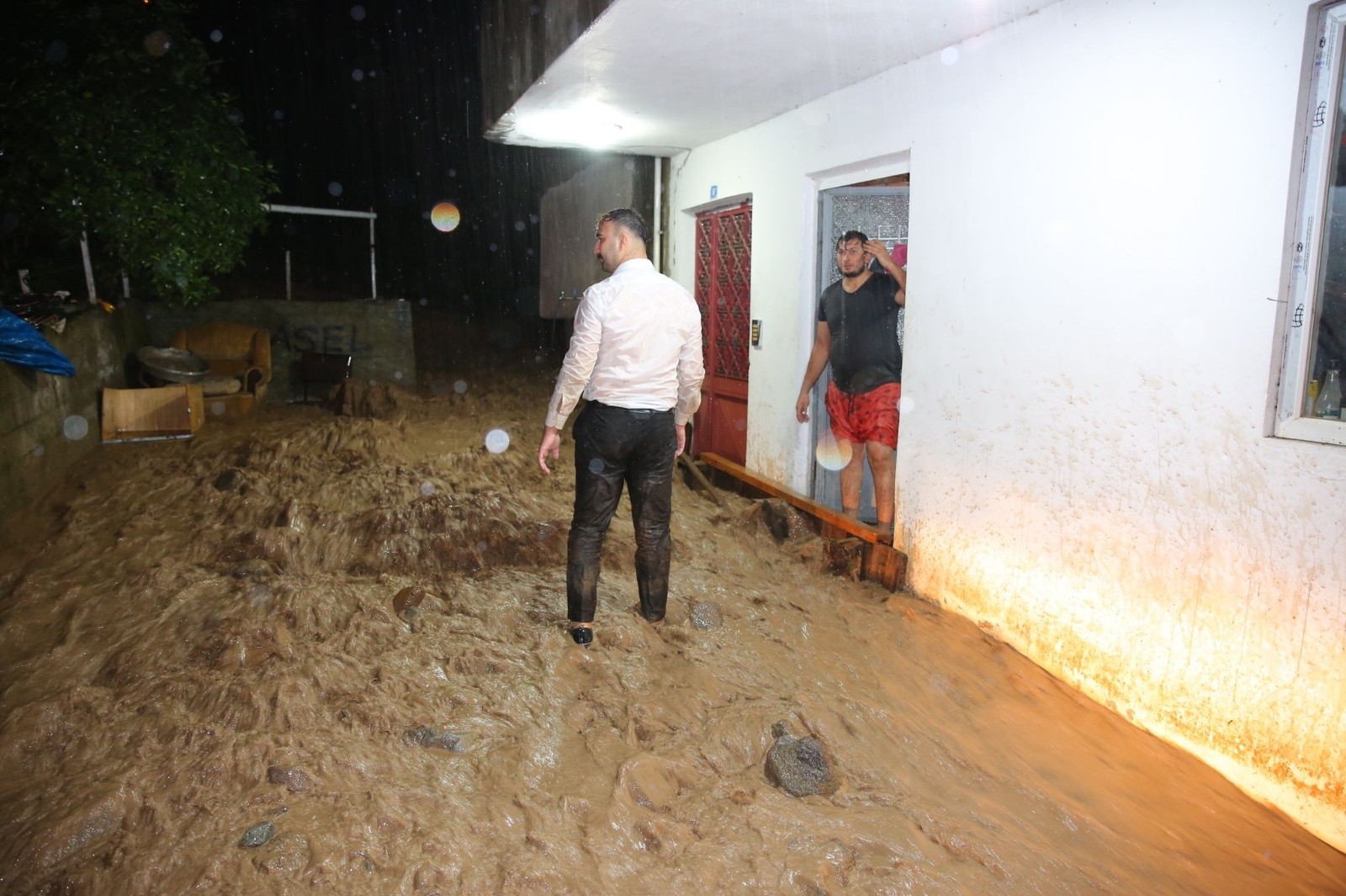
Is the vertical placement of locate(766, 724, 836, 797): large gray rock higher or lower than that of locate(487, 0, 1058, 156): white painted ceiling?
lower

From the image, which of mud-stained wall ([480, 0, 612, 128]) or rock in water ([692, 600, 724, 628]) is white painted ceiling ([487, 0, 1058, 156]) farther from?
rock in water ([692, 600, 724, 628])

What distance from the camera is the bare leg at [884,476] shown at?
552 centimetres

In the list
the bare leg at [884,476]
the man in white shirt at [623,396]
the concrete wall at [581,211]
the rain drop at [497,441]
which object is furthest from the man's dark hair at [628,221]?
the concrete wall at [581,211]

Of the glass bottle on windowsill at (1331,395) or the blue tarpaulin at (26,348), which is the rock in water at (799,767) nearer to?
the glass bottle on windowsill at (1331,395)

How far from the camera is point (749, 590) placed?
521cm

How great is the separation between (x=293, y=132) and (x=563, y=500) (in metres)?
17.2

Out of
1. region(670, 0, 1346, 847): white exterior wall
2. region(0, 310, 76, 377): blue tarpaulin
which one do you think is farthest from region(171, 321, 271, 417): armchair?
region(670, 0, 1346, 847): white exterior wall

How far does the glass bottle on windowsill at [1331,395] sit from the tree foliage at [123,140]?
808 cm

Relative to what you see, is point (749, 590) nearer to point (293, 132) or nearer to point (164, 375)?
point (164, 375)

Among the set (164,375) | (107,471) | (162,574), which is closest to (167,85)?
(164,375)

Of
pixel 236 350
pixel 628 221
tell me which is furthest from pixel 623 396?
pixel 236 350

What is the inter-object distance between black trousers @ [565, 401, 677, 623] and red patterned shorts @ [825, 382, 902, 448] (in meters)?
1.86

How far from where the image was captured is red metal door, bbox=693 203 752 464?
744 centimetres

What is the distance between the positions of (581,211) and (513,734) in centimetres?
742
